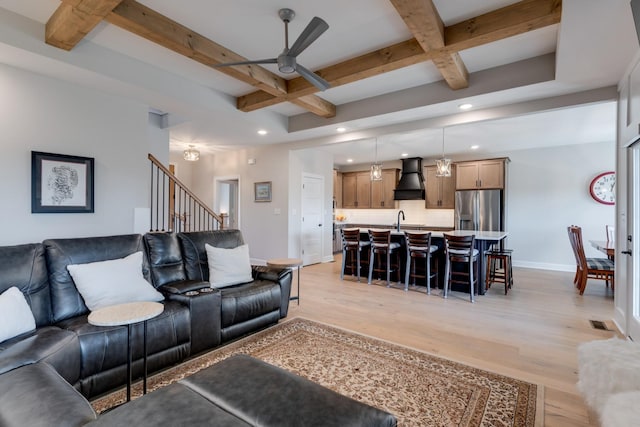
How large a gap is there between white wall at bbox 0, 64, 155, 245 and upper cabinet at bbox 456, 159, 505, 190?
6.30 metres

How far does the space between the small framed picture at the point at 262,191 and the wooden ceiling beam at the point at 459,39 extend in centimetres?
298

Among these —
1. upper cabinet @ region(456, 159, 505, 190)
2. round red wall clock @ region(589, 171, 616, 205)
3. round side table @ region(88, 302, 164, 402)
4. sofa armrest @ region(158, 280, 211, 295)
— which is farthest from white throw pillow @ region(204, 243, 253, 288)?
round red wall clock @ region(589, 171, 616, 205)

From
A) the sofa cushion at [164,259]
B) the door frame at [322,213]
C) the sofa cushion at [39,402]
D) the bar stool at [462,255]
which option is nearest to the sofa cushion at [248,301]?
the sofa cushion at [164,259]

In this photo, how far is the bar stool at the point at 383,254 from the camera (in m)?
5.03

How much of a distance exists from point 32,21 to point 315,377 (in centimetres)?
386

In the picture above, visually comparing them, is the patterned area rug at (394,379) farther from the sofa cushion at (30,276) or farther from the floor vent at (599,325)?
the floor vent at (599,325)

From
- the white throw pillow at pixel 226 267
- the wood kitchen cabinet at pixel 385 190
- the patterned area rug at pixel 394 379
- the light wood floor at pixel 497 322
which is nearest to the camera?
the patterned area rug at pixel 394 379

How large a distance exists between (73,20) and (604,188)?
8347mm

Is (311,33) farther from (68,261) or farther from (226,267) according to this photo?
(68,261)

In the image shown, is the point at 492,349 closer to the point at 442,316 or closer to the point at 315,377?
the point at 442,316

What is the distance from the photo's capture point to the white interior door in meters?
6.78

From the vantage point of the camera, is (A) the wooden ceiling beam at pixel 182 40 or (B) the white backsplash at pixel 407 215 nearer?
(A) the wooden ceiling beam at pixel 182 40

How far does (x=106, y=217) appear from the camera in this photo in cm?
389

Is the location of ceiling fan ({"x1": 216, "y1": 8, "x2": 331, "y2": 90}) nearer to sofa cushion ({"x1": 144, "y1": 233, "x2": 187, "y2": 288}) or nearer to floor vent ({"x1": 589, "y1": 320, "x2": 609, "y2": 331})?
sofa cushion ({"x1": 144, "y1": 233, "x2": 187, "y2": 288})
